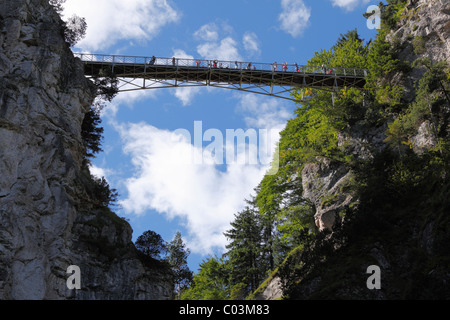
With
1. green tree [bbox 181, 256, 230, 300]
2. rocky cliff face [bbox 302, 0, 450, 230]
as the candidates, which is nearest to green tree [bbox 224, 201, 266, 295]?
green tree [bbox 181, 256, 230, 300]

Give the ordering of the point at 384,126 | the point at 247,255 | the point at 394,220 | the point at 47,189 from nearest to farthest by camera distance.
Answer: the point at 394,220 → the point at 47,189 → the point at 384,126 → the point at 247,255

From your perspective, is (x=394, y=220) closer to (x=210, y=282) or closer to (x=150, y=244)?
(x=150, y=244)

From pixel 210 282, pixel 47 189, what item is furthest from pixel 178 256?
pixel 47 189

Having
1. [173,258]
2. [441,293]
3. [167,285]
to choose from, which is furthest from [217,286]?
[441,293]

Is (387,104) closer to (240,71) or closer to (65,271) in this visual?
(240,71)

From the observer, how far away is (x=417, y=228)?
24.4 metres

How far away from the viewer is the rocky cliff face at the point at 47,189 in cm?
2362

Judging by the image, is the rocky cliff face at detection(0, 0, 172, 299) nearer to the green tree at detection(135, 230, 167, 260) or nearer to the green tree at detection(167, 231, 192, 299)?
the green tree at detection(135, 230, 167, 260)

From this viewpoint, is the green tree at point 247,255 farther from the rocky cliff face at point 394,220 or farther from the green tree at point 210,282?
the rocky cliff face at point 394,220

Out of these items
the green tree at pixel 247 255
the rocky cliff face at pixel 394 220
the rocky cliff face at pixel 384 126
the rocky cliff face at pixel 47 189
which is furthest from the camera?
the green tree at pixel 247 255

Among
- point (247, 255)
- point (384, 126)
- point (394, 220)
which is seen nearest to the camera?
point (394, 220)

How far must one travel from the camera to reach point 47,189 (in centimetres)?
2594

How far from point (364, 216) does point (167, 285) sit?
519 inches

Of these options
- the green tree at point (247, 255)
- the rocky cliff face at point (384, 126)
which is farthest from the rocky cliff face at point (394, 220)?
the green tree at point (247, 255)
